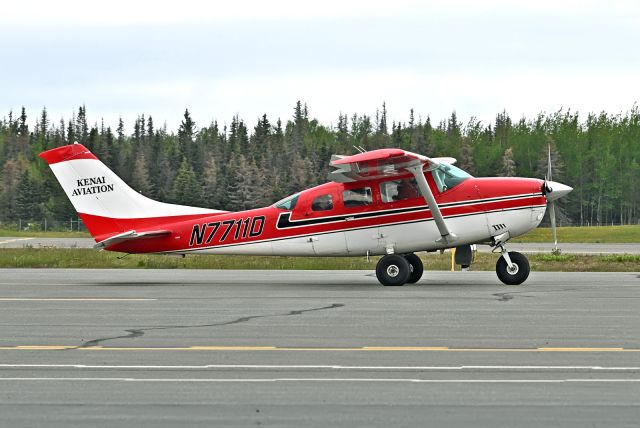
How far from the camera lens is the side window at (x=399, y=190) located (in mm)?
20359

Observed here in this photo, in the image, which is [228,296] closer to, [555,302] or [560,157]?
[555,302]

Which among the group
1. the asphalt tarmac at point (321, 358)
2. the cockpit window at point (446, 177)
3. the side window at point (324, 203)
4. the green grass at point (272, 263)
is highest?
the cockpit window at point (446, 177)

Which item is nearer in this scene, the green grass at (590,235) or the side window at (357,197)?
the side window at (357,197)

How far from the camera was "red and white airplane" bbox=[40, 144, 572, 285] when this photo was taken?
65.6ft

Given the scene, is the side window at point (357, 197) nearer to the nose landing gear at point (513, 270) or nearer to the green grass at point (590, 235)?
the nose landing gear at point (513, 270)

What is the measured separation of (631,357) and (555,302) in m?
5.88

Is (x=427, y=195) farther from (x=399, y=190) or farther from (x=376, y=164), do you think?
(x=376, y=164)

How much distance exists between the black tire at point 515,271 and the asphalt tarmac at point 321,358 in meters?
1.73

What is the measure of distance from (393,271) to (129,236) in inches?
222

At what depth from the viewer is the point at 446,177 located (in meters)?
20.5

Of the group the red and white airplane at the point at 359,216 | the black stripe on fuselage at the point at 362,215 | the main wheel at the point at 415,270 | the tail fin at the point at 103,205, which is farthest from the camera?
the tail fin at the point at 103,205

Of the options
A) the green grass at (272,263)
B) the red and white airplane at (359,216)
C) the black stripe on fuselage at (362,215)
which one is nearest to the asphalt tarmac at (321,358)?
the red and white airplane at (359,216)

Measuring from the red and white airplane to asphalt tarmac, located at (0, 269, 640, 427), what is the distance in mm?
2252

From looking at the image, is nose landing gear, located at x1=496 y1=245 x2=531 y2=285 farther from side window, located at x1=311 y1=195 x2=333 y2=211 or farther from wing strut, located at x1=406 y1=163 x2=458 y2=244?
side window, located at x1=311 y1=195 x2=333 y2=211
